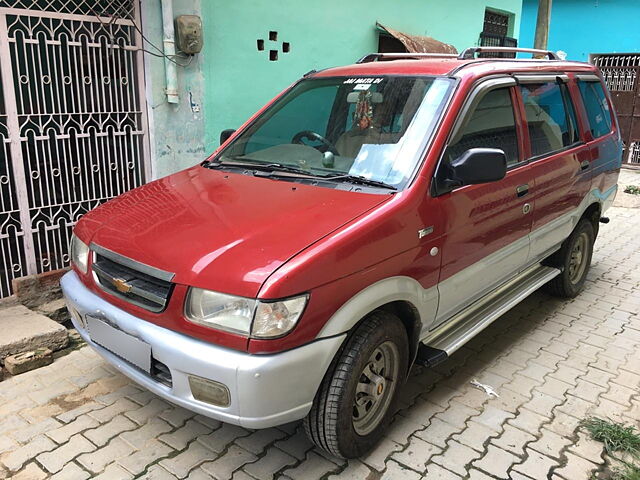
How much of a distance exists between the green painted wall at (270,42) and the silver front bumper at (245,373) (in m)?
3.64

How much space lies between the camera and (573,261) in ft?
15.8

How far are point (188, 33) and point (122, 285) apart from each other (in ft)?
10.8

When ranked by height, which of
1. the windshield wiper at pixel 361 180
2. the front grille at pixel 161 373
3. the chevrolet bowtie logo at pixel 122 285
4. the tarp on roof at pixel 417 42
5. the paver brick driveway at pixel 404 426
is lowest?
the paver brick driveway at pixel 404 426

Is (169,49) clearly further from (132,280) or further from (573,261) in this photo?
(573,261)

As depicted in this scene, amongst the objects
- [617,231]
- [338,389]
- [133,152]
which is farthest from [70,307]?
[617,231]

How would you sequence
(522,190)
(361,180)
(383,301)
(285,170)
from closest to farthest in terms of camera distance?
(383,301) → (361,180) → (285,170) → (522,190)

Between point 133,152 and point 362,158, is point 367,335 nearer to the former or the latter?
point 362,158

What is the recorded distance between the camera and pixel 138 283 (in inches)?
96.7

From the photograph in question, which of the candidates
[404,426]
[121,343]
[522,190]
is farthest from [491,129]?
[121,343]

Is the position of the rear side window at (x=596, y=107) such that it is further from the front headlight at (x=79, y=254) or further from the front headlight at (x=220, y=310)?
the front headlight at (x=79, y=254)

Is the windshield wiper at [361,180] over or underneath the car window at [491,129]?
underneath

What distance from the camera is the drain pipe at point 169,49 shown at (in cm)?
478

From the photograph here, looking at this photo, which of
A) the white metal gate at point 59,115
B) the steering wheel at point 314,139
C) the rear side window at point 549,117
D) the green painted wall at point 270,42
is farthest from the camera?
the green painted wall at point 270,42

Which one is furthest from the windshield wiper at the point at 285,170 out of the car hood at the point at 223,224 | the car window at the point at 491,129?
the car window at the point at 491,129
